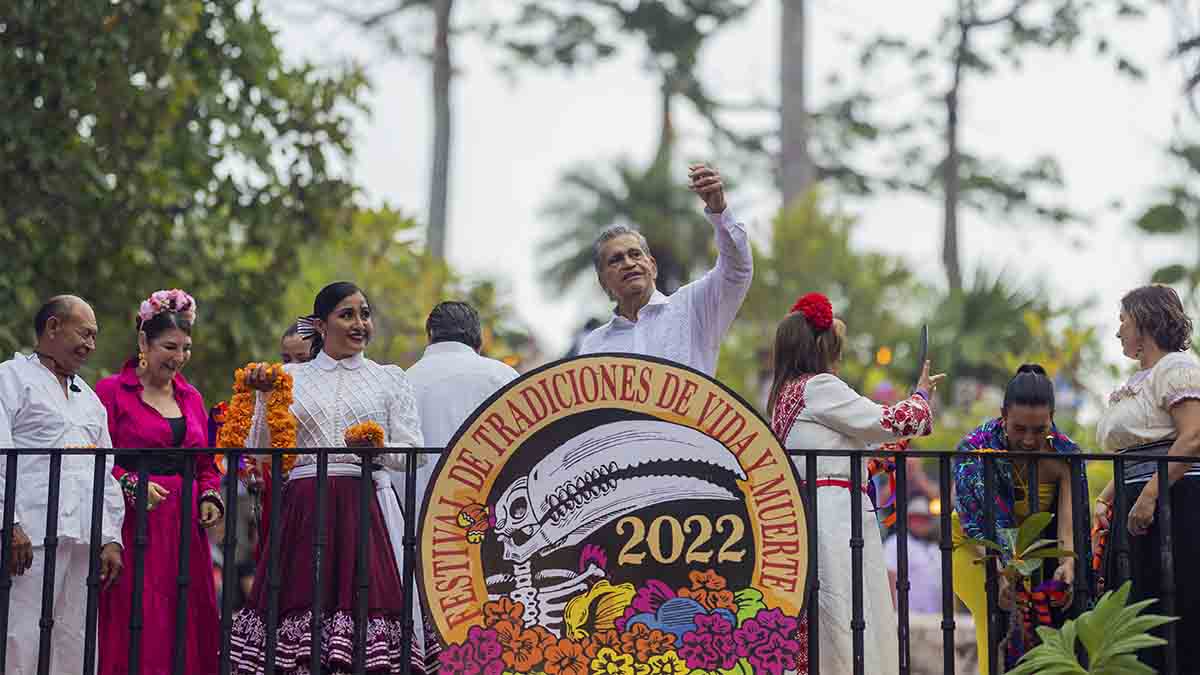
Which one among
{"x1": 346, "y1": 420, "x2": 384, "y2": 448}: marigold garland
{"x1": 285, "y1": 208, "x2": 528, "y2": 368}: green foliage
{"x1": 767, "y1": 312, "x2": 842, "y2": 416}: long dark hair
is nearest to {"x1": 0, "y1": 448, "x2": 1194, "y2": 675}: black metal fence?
{"x1": 346, "y1": 420, "x2": 384, "y2": 448}: marigold garland

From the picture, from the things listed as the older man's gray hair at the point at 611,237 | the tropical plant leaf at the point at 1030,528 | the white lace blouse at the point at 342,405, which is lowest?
the tropical plant leaf at the point at 1030,528

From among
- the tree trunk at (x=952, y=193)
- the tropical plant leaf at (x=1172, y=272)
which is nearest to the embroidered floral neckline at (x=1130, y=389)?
the tropical plant leaf at (x=1172, y=272)

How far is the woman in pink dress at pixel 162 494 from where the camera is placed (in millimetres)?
6012

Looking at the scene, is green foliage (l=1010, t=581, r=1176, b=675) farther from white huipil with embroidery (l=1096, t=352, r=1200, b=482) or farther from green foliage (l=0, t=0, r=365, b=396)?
green foliage (l=0, t=0, r=365, b=396)

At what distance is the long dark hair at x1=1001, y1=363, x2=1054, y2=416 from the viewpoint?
575 cm

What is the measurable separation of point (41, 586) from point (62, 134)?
395 cm

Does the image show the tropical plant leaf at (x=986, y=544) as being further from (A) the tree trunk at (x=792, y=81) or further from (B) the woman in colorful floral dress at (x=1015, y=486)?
(A) the tree trunk at (x=792, y=81)

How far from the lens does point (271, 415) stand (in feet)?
18.4

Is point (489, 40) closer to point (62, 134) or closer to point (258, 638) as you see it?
point (62, 134)

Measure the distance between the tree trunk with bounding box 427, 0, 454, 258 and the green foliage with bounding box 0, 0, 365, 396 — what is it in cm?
840

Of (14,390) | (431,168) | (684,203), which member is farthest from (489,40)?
(14,390)

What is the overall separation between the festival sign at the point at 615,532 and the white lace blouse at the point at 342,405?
1.97 ft

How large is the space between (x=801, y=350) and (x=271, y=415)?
78.4 inches

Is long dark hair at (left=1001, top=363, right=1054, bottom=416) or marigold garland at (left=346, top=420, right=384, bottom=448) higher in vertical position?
long dark hair at (left=1001, top=363, right=1054, bottom=416)
